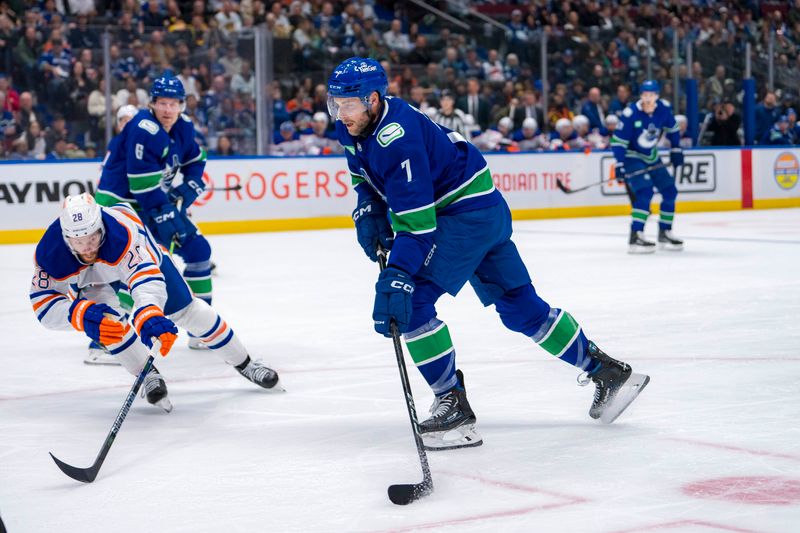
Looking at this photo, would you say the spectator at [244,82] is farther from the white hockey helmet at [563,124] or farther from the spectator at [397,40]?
the white hockey helmet at [563,124]

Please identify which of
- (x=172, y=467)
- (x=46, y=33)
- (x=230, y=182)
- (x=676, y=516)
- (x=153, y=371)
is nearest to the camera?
(x=676, y=516)

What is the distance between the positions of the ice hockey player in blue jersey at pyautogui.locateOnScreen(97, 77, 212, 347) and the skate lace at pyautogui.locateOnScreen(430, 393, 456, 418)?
7.13 feet

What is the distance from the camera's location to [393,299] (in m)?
3.18

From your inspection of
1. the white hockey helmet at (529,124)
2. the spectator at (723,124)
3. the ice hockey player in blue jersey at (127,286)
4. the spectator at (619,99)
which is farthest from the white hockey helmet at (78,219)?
the spectator at (723,124)

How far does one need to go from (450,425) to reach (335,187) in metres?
9.27

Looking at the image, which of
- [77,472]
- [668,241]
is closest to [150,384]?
[77,472]

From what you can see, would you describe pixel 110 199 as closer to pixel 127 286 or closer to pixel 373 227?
pixel 127 286

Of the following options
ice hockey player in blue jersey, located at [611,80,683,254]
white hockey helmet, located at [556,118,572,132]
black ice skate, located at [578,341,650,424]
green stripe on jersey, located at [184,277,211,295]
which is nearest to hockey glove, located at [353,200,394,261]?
black ice skate, located at [578,341,650,424]

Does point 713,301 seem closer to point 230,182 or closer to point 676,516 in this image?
point 676,516

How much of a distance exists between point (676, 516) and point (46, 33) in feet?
31.5

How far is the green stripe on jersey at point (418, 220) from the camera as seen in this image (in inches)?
127

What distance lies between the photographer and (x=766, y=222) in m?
12.5

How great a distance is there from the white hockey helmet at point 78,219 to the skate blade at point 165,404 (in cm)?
64

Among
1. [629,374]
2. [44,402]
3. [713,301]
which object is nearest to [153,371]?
[44,402]
